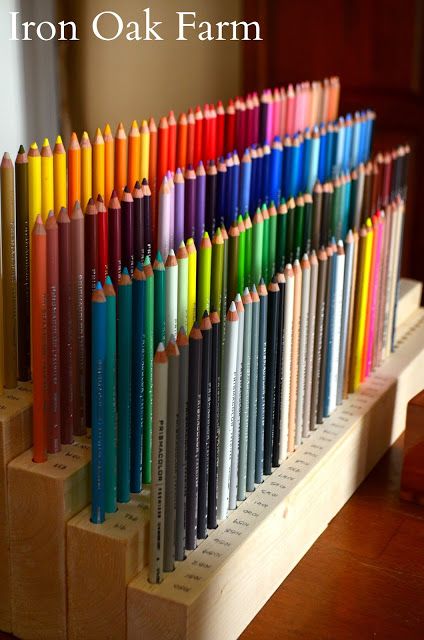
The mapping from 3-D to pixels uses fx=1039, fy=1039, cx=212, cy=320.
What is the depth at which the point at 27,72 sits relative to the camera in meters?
1.36

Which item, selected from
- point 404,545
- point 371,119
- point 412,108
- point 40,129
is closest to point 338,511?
point 404,545

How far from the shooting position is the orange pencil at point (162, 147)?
2.69 feet

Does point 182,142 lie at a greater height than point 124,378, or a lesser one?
greater

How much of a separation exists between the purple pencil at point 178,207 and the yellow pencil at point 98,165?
0.18 feet

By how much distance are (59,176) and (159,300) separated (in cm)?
13

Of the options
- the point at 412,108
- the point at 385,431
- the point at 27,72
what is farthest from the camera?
the point at 412,108

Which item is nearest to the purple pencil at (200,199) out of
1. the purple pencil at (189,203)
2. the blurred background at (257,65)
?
the purple pencil at (189,203)

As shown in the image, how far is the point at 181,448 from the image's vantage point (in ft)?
2.04

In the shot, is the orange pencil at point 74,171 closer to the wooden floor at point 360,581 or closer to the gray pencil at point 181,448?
the gray pencil at point 181,448

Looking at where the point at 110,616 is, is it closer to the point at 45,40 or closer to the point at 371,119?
the point at 371,119

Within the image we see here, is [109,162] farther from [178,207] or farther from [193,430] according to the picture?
[193,430]

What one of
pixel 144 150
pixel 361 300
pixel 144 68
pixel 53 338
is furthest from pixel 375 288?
pixel 144 68

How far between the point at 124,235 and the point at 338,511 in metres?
0.29

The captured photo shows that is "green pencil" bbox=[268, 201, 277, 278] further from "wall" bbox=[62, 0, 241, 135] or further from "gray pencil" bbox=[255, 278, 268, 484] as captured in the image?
"wall" bbox=[62, 0, 241, 135]
